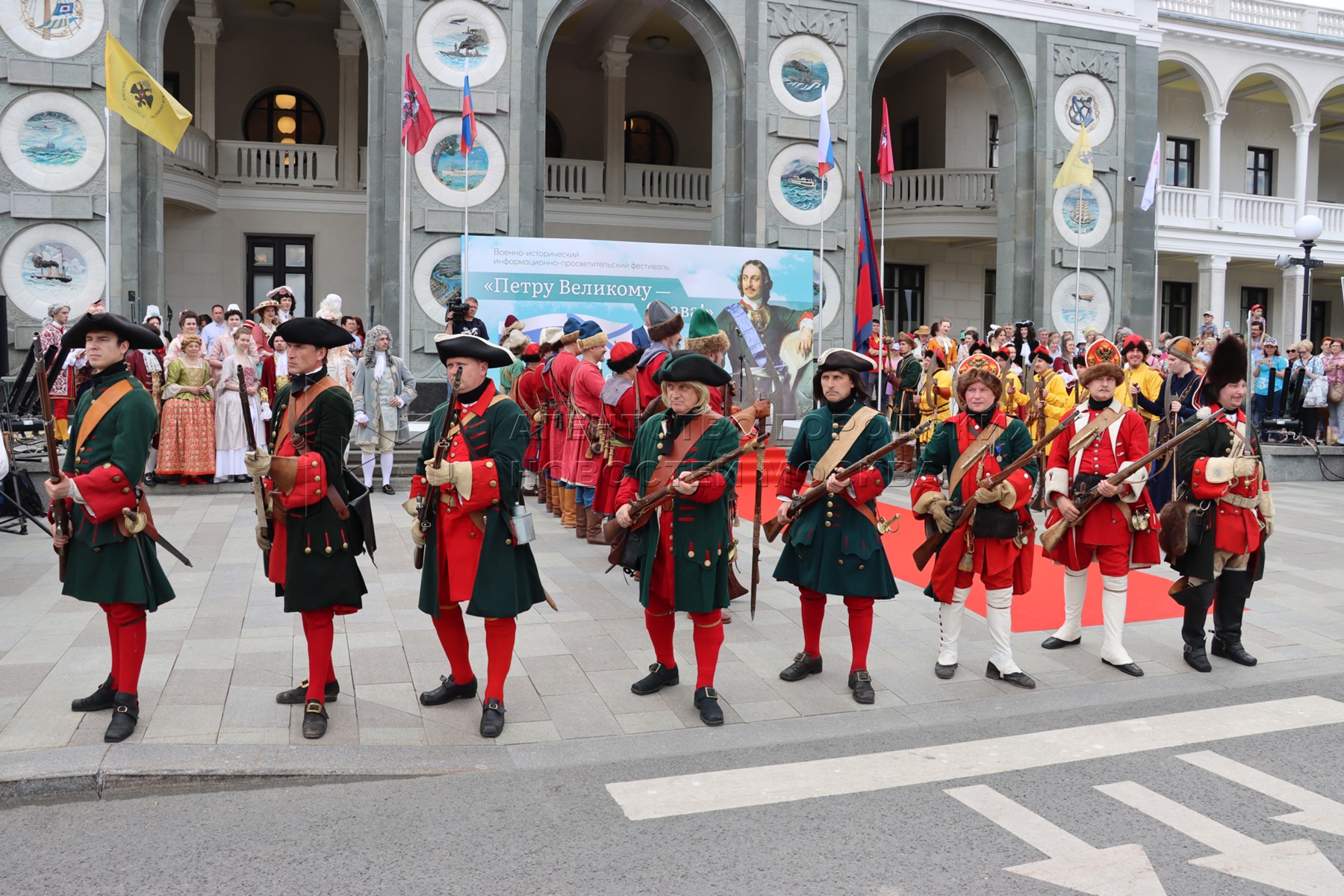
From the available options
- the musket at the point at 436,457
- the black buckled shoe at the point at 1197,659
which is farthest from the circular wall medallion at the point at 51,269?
the black buckled shoe at the point at 1197,659

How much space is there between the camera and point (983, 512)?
5953 mm

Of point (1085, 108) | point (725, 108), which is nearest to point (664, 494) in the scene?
point (725, 108)

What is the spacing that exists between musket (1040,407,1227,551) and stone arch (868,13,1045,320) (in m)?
16.9

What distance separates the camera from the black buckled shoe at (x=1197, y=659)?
6.43 metres

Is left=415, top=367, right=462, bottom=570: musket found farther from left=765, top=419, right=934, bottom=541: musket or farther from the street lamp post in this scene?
the street lamp post

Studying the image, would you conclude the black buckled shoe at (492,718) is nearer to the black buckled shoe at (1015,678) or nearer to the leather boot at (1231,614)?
the black buckled shoe at (1015,678)

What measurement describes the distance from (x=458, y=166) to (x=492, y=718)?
14507 mm

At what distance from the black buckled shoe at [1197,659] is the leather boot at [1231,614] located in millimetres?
197

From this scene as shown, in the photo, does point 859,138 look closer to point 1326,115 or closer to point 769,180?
point 769,180

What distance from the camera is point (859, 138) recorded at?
20.5m

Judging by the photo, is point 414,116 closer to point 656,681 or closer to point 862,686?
point 656,681

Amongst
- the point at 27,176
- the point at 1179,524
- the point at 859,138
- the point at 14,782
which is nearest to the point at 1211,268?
the point at 859,138

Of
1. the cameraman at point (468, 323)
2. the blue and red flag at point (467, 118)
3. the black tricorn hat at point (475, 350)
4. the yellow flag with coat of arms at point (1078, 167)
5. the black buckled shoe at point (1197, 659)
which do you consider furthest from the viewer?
the yellow flag with coat of arms at point (1078, 167)

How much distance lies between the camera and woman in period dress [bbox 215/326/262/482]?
12.5 m
